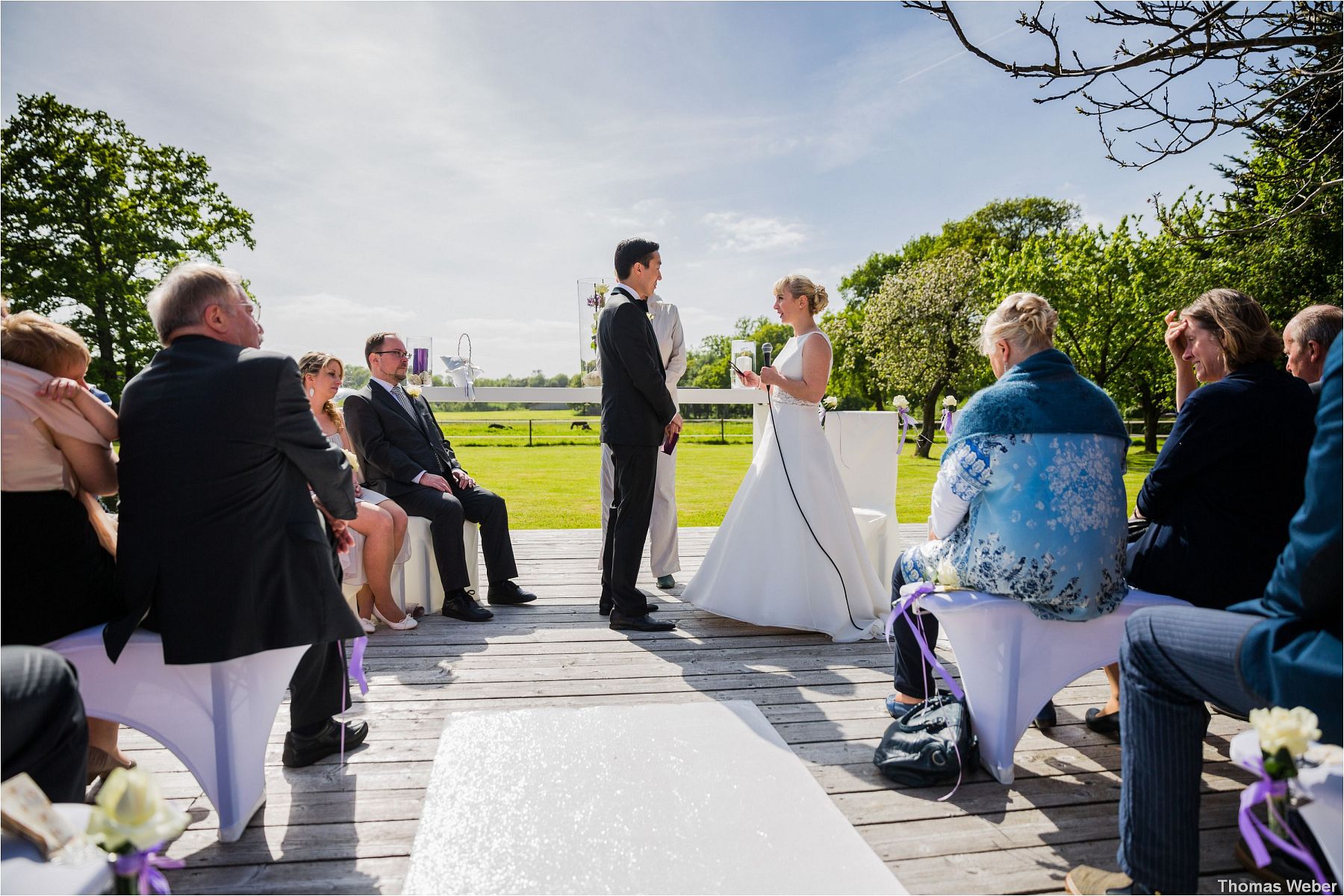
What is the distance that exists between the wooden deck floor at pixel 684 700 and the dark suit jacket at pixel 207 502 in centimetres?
59

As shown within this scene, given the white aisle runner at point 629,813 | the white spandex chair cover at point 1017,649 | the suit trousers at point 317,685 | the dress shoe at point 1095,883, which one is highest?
the white spandex chair cover at point 1017,649

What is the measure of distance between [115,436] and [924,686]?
9.72 feet

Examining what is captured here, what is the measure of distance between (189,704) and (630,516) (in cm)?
231

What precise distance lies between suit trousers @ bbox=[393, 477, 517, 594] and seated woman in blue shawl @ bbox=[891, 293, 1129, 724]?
2952 millimetres

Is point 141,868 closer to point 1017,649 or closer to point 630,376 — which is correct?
point 1017,649

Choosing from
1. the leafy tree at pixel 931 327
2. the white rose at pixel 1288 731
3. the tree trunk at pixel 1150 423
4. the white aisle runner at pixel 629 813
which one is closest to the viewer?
the white rose at pixel 1288 731

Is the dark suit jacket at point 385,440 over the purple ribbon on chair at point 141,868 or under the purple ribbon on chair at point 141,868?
over

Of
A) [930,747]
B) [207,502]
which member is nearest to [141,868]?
[207,502]

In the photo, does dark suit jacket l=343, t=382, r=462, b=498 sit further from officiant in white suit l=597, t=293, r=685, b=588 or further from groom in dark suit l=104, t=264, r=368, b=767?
groom in dark suit l=104, t=264, r=368, b=767

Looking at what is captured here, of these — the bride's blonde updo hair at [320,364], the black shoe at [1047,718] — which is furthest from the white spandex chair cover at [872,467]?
the bride's blonde updo hair at [320,364]

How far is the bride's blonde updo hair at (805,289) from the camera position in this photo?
3.99 m

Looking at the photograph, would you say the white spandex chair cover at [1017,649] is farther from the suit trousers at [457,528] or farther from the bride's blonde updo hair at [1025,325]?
the suit trousers at [457,528]

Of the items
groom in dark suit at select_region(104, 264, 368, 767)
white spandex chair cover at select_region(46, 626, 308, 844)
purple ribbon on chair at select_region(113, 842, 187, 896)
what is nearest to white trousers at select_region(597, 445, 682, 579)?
groom in dark suit at select_region(104, 264, 368, 767)

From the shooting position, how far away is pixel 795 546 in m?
3.89
